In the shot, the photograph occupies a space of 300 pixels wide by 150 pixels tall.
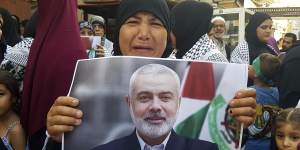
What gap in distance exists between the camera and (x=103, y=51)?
329 centimetres

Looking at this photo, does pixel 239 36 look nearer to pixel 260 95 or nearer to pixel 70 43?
pixel 260 95

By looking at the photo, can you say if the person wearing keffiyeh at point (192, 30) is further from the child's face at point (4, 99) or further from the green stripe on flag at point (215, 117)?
the green stripe on flag at point (215, 117)

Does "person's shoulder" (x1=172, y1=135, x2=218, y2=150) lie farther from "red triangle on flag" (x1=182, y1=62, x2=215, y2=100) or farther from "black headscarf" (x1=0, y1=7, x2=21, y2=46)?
"black headscarf" (x1=0, y1=7, x2=21, y2=46)

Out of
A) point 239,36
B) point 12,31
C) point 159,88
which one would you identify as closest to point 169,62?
point 159,88

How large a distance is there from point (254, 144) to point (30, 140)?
2015 millimetres

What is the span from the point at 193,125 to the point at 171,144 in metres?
0.08

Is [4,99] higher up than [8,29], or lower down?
lower down

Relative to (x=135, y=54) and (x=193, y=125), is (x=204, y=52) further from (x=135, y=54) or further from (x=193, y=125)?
(x=193, y=125)

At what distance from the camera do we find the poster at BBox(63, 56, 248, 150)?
1.20 meters

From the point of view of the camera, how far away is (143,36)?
1.46 m

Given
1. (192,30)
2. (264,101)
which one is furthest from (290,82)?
(192,30)

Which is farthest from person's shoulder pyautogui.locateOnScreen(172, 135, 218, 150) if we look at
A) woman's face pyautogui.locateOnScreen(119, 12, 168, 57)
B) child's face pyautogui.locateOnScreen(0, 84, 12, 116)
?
child's face pyautogui.locateOnScreen(0, 84, 12, 116)

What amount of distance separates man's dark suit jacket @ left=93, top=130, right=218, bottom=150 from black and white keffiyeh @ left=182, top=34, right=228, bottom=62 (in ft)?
4.26

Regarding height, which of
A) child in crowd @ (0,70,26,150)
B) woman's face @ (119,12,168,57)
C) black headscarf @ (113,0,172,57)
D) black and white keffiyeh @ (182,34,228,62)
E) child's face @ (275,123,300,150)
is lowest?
child's face @ (275,123,300,150)
